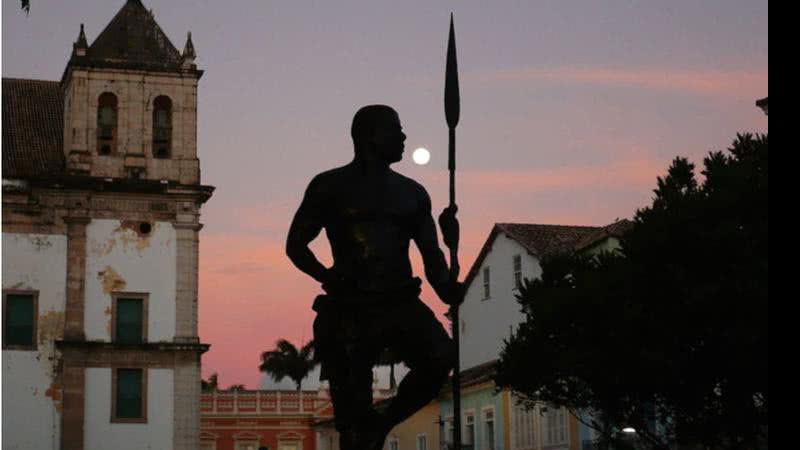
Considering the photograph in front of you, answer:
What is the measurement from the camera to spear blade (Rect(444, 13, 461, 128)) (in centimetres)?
698

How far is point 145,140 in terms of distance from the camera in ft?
156

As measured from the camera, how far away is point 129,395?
4553 cm

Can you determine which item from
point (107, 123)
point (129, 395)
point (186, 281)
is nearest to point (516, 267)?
point (186, 281)

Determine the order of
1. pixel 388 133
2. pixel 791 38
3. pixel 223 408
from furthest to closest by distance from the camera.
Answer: pixel 223 408 → pixel 388 133 → pixel 791 38

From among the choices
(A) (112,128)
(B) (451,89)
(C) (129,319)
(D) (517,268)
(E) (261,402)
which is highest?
(A) (112,128)

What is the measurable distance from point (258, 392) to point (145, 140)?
26.1 metres

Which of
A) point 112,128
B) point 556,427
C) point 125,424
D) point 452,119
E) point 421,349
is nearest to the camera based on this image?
point 421,349

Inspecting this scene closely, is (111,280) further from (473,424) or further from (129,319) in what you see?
(473,424)

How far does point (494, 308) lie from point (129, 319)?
12.3 meters

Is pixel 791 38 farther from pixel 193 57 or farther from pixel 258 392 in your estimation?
pixel 258 392

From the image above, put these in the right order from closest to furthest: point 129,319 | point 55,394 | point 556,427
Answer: point 556,427, point 55,394, point 129,319

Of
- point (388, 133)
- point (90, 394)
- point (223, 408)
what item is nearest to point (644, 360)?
point (388, 133)

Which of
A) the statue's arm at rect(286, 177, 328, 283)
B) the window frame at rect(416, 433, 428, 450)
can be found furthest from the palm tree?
the statue's arm at rect(286, 177, 328, 283)

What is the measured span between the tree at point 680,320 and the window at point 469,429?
20.2 meters
